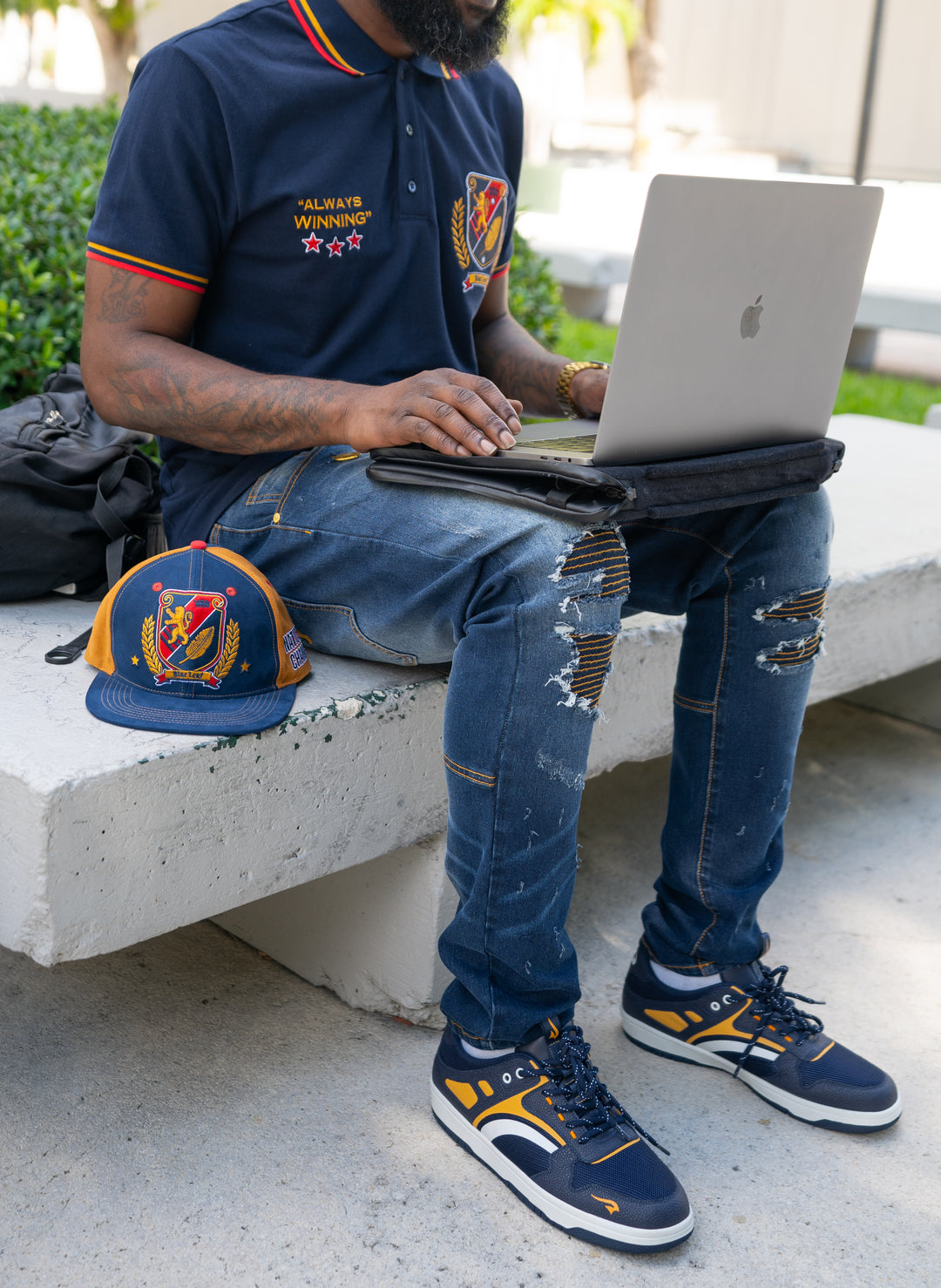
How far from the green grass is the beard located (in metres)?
3.77

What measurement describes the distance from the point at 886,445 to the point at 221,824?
2973mm

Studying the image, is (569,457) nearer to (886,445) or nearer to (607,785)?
(607,785)

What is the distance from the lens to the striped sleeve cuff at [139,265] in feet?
5.91

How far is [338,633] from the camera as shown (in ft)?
6.27

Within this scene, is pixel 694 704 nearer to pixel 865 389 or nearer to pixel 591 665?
pixel 591 665

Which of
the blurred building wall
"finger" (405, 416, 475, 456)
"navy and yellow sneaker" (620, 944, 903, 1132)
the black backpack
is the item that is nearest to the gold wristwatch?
"finger" (405, 416, 475, 456)

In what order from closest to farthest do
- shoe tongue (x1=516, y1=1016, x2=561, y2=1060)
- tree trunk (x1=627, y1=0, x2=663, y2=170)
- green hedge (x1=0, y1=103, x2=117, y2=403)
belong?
shoe tongue (x1=516, y1=1016, x2=561, y2=1060)
green hedge (x1=0, y1=103, x2=117, y2=403)
tree trunk (x1=627, y1=0, x2=663, y2=170)

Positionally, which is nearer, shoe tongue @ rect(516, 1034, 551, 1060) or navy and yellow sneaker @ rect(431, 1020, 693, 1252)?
navy and yellow sneaker @ rect(431, 1020, 693, 1252)

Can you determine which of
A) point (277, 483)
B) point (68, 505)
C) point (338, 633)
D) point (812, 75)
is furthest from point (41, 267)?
point (812, 75)

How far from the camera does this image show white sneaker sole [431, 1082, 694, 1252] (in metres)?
1.62

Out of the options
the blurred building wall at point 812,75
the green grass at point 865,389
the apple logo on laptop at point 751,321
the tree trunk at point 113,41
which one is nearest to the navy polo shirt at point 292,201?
the apple logo on laptop at point 751,321

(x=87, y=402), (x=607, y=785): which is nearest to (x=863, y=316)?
(x=607, y=785)

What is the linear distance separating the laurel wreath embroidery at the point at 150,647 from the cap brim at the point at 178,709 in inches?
1.7

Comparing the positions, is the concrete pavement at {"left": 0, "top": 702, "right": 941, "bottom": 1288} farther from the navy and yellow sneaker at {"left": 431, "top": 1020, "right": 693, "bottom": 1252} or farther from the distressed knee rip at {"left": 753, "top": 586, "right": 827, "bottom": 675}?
the distressed knee rip at {"left": 753, "top": 586, "right": 827, "bottom": 675}
